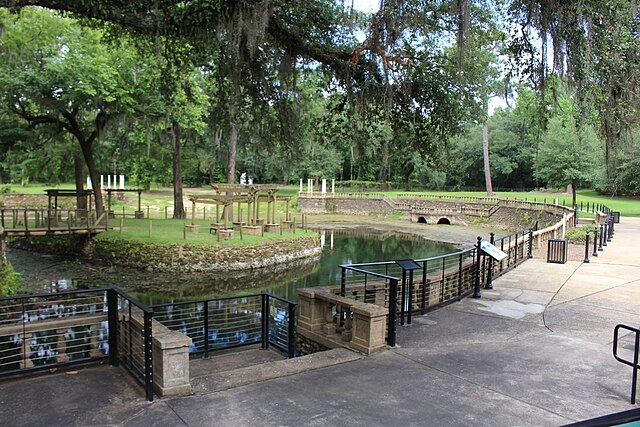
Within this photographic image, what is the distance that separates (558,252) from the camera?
619 inches

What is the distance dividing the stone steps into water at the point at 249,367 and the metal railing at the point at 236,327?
1.10 feet

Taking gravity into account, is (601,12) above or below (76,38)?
below

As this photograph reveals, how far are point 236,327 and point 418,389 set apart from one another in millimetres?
7291

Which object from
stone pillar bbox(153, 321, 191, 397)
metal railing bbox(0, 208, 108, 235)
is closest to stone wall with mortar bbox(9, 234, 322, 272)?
metal railing bbox(0, 208, 108, 235)

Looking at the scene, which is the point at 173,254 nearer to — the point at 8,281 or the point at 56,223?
the point at 56,223

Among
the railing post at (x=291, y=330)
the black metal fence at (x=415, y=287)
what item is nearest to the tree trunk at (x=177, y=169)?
the black metal fence at (x=415, y=287)

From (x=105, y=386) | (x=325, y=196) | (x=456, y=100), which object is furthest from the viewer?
(x=325, y=196)

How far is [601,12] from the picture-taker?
25.5 ft

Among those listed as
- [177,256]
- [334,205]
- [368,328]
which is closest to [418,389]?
[368,328]

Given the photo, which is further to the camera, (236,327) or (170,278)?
(170,278)

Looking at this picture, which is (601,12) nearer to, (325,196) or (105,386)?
(105,386)

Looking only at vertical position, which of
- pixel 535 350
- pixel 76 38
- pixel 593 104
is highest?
pixel 76 38

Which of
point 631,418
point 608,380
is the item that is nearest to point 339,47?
point 608,380

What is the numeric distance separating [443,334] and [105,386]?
4.97 metres
